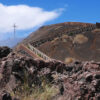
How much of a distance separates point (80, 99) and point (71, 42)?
10.3 meters

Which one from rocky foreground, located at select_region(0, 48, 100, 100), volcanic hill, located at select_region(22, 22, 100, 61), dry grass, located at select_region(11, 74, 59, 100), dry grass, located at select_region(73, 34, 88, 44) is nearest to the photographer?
rocky foreground, located at select_region(0, 48, 100, 100)

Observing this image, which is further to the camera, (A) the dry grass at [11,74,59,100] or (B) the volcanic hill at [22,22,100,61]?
(B) the volcanic hill at [22,22,100,61]

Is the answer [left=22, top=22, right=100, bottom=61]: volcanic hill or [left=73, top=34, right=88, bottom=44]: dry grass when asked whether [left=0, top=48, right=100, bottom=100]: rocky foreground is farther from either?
[left=73, top=34, right=88, bottom=44]: dry grass

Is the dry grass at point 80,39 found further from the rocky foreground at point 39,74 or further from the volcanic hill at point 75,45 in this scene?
the rocky foreground at point 39,74

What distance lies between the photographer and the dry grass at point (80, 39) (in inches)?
590

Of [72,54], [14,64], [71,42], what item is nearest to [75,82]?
[14,64]

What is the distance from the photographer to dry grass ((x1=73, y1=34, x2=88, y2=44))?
14991 mm

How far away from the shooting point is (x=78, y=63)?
798 cm

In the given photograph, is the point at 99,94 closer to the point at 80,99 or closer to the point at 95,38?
the point at 80,99

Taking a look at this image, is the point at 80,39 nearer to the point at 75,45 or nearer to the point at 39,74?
the point at 75,45

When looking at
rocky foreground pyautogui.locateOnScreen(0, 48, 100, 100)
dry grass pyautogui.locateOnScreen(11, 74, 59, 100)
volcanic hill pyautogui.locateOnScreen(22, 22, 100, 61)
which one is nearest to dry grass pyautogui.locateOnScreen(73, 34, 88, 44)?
volcanic hill pyautogui.locateOnScreen(22, 22, 100, 61)

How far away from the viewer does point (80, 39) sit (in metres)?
15.5

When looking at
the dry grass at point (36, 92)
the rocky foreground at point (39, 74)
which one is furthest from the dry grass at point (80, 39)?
the dry grass at point (36, 92)

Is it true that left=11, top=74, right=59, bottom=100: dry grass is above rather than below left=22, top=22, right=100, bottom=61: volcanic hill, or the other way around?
below
